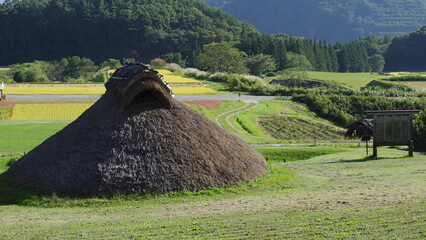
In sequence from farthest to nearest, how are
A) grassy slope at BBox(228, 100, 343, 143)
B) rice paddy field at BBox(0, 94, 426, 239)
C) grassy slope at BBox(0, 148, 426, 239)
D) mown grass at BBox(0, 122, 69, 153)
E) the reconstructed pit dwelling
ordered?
grassy slope at BBox(228, 100, 343, 143) → mown grass at BBox(0, 122, 69, 153) → the reconstructed pit dwelling → rice paddy field at BBox(0, 94, 426, 239) → grassy slope at BBox(0, 148, 426, 239)

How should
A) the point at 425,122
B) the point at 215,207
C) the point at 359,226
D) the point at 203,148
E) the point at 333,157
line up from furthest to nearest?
the point at 425,122 < the point at 333,157 < the point at 203,148 < the point at 215,207 < the point at 359,226

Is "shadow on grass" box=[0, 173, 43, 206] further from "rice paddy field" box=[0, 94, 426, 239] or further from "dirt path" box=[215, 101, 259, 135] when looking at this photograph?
"dirt path" box=[215, 101, 259, 135]

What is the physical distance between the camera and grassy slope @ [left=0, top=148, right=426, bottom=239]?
15.9 meters

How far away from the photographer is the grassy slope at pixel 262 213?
15.9 m

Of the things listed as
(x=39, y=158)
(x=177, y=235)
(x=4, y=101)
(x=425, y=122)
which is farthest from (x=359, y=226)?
(x=4, y=101)

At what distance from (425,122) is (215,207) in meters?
27.0

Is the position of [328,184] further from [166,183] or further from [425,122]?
[425,122]

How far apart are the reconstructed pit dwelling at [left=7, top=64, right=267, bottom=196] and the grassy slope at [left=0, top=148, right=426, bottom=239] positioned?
86 centimetres

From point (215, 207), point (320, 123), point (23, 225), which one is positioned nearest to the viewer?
point (23, 225)

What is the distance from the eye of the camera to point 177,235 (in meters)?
16.1

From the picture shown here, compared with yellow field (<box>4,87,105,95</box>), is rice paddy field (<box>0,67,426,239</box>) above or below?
below

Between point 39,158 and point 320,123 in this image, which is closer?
point 39,158

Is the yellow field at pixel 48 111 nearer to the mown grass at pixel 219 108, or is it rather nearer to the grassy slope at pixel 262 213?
the mown grass at pixel 219 108

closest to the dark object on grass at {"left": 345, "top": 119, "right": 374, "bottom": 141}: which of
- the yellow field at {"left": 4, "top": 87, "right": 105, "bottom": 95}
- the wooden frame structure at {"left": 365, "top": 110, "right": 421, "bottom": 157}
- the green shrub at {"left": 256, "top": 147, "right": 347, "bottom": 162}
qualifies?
the green shrub at {"left": 256, "top": 147, "right": 347, "bottom": 162}
